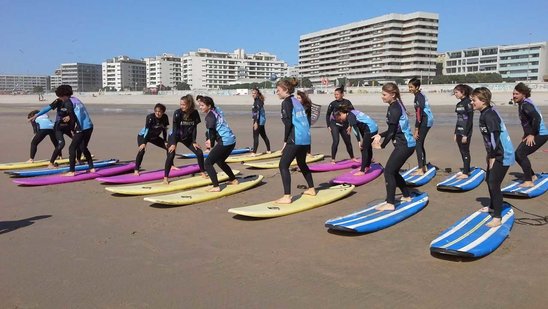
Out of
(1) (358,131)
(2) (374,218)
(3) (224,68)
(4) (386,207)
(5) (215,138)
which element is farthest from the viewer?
(3) (224,68)

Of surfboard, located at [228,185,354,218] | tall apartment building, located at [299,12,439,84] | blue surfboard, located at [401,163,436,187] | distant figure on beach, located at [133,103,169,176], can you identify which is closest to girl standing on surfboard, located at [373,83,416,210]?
surfboard, located at [228,185,354,218]

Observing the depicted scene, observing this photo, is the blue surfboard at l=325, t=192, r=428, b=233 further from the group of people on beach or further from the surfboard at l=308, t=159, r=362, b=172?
the surfboard at l=308, t=159, r=362, b=172

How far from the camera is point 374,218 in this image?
572cm

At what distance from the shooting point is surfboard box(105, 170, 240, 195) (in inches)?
290

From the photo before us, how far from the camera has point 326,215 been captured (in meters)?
6.20

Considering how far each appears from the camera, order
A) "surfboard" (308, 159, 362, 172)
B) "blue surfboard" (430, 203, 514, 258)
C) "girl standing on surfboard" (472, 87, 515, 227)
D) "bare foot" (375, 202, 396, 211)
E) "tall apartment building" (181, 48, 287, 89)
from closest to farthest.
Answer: "blue surfboard" (430, 203, 514, 258) < "girl standing on surfboard" (472, 87, 515, 227) < "bare foot" (375, 202, 396, 211) < "surfboard" (308, 159, 362, 172) < "tall apartment building" (181, 48, 287, 89)

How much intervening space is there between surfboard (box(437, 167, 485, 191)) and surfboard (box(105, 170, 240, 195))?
3.95 m

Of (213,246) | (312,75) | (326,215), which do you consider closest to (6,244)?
(213,246)

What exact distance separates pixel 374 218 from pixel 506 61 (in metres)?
146

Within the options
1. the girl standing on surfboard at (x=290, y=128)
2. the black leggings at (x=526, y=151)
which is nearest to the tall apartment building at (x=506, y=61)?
the black leggings at (x=526, y=151)

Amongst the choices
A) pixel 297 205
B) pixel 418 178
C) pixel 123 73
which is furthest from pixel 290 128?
pixel 123 73

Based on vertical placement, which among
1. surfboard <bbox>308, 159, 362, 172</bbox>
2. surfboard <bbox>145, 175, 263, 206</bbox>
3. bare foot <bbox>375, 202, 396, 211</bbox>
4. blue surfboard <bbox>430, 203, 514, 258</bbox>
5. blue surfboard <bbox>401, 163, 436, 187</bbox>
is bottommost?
blue surfboard <bbox>430, 203, 514, 258</bbox>

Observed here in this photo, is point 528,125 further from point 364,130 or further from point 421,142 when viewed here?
point 364,130

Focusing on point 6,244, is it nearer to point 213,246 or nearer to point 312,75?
point 213,246
